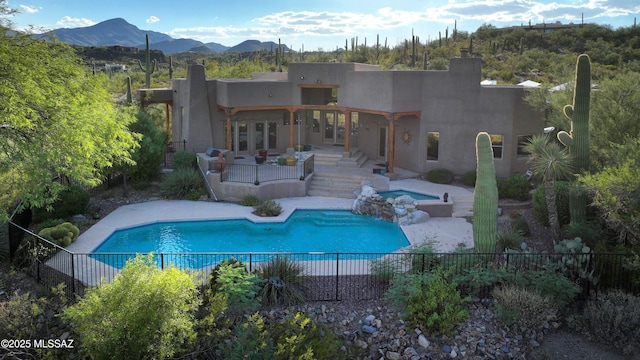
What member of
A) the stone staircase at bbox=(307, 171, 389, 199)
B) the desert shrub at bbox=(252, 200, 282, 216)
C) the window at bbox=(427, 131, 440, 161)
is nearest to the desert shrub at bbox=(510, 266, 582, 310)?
the desert shrub at bbox=(252, 200, 282, 216)

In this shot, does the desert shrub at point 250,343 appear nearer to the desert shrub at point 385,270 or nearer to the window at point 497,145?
the desert shrub at point 385,270

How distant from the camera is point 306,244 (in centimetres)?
1814

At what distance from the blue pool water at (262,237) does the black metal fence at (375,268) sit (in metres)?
1.53

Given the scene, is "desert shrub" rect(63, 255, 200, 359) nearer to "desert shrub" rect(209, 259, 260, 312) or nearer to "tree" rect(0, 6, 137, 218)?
"desert shrub" rect(209, 259, 260, 312)

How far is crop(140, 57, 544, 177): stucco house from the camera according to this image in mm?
24516

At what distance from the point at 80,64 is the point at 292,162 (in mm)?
12759

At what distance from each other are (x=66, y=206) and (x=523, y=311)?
1520 cm

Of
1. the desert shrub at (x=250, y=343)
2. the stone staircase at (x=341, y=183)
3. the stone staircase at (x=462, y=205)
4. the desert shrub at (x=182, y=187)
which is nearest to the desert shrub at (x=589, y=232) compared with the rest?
the stone staircase at (x=462, y=205)

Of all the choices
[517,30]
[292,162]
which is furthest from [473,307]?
[517,30]

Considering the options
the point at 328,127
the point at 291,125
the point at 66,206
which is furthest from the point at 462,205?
the point at 66,206

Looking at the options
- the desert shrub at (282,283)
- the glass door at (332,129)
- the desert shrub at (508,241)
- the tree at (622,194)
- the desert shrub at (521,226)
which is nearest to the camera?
the tree at (622,194)

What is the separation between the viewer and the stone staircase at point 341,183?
2359 centimetres

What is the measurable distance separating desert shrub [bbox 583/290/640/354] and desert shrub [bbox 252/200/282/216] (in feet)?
37.8

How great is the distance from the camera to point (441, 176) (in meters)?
24.7
